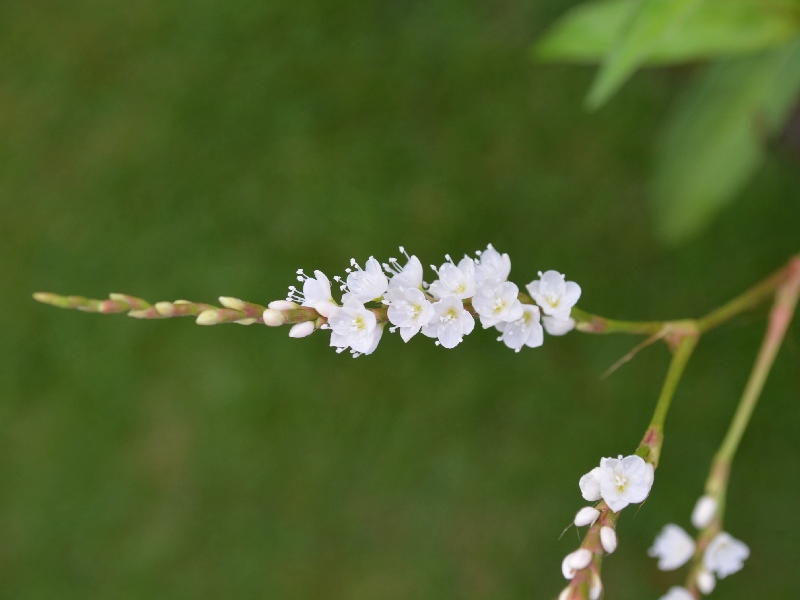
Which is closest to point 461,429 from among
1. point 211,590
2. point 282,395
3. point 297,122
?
point 282,395

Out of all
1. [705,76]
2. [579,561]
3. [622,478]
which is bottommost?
[579,561]

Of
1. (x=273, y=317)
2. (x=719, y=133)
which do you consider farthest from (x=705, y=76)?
(x=273, y=317)

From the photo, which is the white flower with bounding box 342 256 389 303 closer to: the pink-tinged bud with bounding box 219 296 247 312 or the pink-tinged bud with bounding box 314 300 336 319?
the pink-tinged bud with bounding box 314 300 336 319

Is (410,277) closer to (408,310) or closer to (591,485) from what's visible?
(408,310)

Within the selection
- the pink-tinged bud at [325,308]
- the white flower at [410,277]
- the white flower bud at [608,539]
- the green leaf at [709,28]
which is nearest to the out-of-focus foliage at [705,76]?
the green leaf at [709,28]

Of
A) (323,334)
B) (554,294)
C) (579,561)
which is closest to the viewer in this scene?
(579,561)

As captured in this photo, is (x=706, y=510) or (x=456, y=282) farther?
(x=706, y=510)

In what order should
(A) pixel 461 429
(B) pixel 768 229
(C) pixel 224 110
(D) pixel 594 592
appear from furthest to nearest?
(C) pixel 224 110 < (A) pixel 461 429 < (B) pixel 768 229 < (D) pixel 594 592

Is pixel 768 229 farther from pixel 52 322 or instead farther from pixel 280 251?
pixel 52 322
